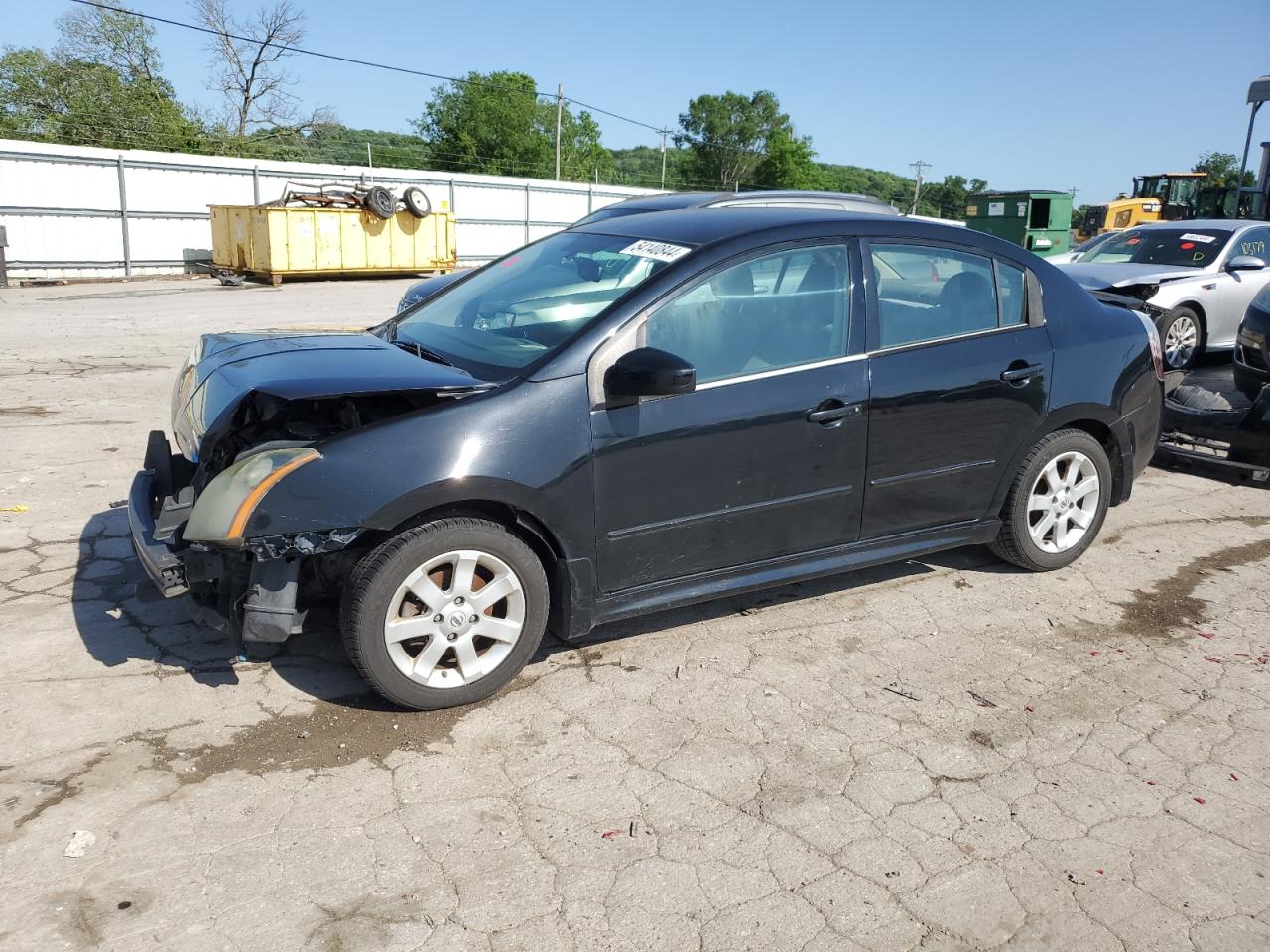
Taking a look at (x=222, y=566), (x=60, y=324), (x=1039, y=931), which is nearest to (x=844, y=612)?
(x=1039, y=931)

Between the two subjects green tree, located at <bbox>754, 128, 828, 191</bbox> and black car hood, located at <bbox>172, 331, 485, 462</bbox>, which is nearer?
black car hood, located at <bbox>172, 331, 485, 462</bbox>

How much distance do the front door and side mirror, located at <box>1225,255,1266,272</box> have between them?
324 inches

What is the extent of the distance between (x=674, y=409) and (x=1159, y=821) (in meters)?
2.08

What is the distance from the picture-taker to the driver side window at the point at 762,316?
12.6 feet

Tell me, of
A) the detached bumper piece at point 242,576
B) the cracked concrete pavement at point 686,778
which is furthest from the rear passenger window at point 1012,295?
the detached bumper piece at point 242,576

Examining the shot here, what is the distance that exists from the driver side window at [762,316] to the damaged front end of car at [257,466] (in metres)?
0.82

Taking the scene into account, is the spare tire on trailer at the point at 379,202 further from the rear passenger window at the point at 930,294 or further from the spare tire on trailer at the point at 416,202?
the rear passenger window at the point at 930,294

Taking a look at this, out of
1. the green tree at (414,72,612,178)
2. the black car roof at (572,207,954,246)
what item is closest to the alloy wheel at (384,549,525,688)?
the black car roof at (572,207,954,246)

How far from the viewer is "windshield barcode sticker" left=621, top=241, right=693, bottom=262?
158 inches

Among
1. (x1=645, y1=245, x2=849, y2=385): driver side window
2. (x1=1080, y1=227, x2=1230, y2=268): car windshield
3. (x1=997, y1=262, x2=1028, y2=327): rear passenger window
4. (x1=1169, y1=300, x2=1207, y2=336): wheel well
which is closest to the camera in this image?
(x1=645, y1=245, x2=849, y2=385): driver side window

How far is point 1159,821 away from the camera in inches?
121

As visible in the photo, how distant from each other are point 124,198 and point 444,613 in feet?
74.4

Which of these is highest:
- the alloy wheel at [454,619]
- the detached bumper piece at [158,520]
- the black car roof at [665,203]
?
the black car roof at [665,203]

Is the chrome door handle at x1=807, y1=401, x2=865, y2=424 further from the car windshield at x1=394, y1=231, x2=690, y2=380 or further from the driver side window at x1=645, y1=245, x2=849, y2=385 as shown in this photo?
the car windshield at x1=394, y1=231, x2=690, y2=380
